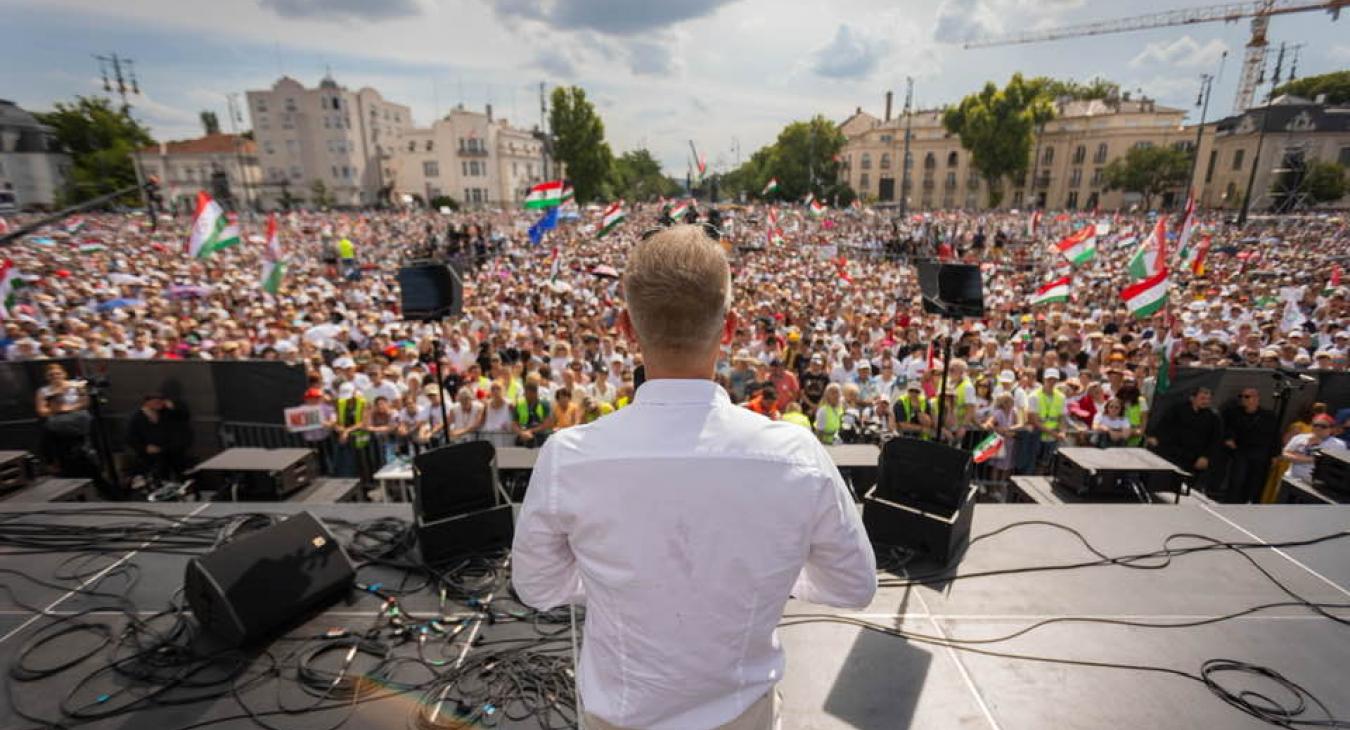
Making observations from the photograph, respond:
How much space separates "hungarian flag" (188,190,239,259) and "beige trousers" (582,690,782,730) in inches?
571

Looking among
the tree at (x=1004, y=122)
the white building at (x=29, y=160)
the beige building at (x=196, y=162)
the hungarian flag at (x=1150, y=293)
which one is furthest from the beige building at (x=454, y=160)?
the hungarian flag at (x=1150, y=293)

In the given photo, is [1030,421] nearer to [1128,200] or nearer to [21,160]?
[1128,200]

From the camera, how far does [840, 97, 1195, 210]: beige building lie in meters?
67.8

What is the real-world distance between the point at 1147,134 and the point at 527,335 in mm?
82112

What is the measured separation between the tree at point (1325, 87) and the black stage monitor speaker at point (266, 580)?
3920 inches

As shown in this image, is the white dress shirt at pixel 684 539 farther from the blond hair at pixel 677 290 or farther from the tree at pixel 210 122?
the tree at pixel 210 122

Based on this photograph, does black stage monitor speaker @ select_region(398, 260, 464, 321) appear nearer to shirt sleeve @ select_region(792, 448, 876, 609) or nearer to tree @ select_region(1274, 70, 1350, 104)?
shirt sleeve @ select_region(792, 448, 876, 609)

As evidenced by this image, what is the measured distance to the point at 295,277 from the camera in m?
19.9

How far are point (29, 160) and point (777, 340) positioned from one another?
83031 millimetres

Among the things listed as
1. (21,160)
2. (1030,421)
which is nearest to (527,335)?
(1030,421)

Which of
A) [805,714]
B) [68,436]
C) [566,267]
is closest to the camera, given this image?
[805,714]

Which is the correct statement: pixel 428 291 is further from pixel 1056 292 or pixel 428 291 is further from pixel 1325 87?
pixel 1325 87

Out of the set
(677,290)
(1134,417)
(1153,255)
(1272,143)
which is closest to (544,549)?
(677,290)

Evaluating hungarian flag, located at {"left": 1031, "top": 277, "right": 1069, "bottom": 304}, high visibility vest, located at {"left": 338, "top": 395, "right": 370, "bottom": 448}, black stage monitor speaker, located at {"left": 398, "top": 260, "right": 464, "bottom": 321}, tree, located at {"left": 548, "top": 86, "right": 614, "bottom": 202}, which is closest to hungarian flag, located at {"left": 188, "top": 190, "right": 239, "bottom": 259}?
high visibility vest, located at {"left": 338, "top": 395, "right": 370, "bottom": 448}
